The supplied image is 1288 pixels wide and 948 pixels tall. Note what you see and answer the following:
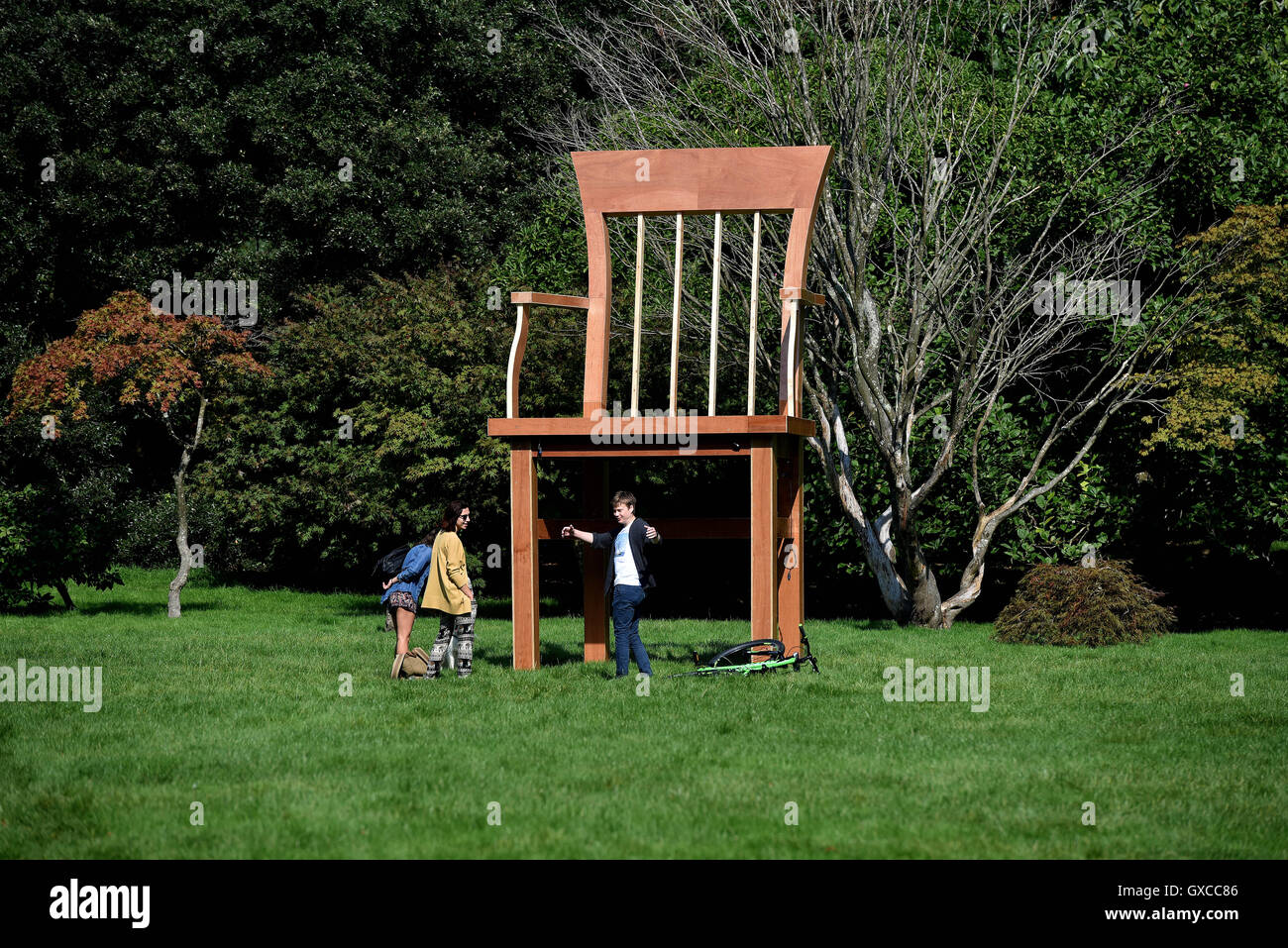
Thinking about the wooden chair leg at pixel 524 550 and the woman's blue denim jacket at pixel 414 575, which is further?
the woman's blue denim jacket at pixel 414 575

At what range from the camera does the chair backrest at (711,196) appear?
10.4 meters

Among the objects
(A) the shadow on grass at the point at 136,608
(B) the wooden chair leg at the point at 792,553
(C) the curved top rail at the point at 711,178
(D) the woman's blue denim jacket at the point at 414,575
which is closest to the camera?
(C) the curved top rail at the point at 711,178

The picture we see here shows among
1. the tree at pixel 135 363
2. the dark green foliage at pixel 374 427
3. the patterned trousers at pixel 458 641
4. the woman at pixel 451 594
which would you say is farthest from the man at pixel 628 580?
the tree at pixel 135 363

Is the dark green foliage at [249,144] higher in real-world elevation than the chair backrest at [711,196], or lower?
higher

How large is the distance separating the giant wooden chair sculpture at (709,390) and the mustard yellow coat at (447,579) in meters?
0.41

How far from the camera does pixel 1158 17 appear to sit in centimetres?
1659

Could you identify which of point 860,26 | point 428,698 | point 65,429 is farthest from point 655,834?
point 65,429

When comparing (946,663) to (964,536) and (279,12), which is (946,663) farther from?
(279,12)

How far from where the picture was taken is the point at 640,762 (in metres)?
7.13

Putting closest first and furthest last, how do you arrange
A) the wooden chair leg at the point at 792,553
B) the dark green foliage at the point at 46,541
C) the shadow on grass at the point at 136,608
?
the wooden chair leg at the point at 792,553, the dark green foliage at the point at 46,541, the shadow on grass at the point at 136,608

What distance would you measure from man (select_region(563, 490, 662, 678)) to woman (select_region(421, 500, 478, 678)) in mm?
898

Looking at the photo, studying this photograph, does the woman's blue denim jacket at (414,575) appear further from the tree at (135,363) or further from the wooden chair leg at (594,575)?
the tree at (135,363)

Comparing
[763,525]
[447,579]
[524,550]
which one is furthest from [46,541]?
[763,525]

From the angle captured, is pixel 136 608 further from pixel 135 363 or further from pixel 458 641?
pixel 458 641
